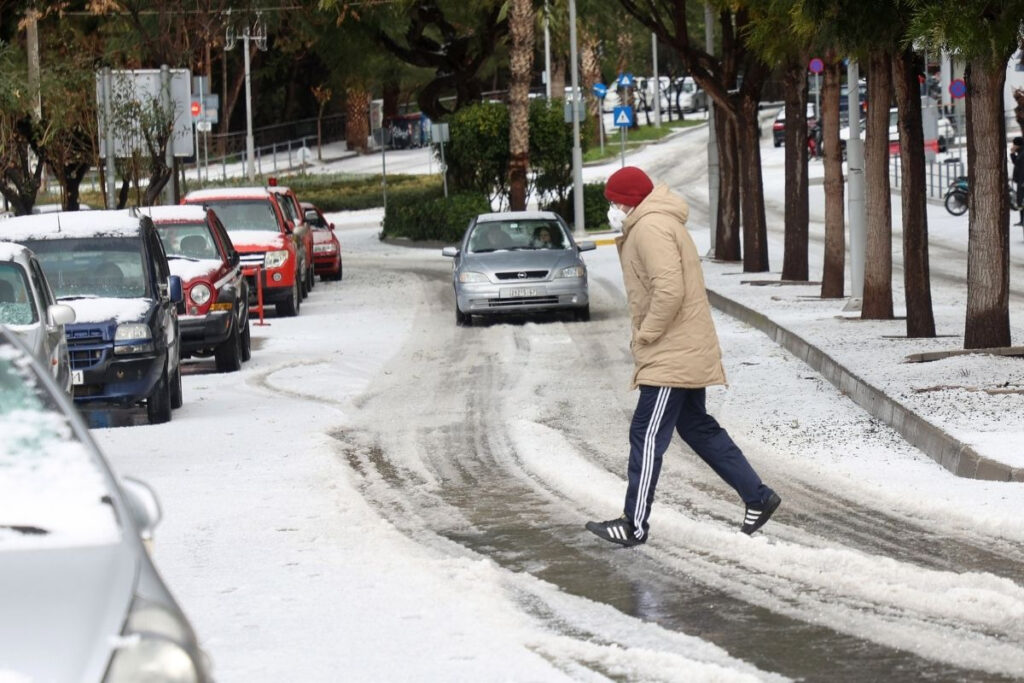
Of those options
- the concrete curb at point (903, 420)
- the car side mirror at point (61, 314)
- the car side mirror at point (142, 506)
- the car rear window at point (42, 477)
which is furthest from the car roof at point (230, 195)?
the car side mirror at point (142, 506)

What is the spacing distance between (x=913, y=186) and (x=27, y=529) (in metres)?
13.4

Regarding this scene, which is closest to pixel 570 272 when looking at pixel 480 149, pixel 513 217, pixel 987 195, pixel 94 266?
pixel 513 217

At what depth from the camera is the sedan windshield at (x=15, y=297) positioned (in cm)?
1245

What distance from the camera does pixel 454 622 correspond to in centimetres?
740

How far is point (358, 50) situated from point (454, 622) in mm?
42672

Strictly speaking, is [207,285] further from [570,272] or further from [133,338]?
[570,272]

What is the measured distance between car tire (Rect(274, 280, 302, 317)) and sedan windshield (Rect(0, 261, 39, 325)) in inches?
526

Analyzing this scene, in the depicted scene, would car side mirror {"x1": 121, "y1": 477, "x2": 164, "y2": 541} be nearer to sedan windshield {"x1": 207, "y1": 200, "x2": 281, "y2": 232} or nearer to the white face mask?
the white face mask

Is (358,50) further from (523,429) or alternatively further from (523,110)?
(523,429)

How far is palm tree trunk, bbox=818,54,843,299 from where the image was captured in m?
22.9

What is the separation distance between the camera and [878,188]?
62.4ft

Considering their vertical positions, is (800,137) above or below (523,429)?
above

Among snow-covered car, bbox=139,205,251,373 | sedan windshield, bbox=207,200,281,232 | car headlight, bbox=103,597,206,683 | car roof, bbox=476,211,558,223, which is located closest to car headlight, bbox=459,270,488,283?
car roof, bbox=476,211,558,223

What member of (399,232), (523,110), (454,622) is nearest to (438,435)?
(454,622)
